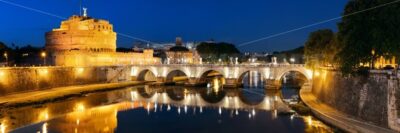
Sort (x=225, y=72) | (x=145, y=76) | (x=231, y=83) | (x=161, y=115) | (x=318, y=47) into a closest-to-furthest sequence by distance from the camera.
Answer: (x=161, y=115) → (x=318, y=47) → (x=231, y=83) → (x=225, y=72) → (x=145, y=76)

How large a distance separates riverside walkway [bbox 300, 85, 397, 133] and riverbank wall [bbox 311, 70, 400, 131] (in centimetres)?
41

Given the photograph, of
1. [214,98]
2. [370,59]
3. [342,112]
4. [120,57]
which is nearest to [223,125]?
[342,112]

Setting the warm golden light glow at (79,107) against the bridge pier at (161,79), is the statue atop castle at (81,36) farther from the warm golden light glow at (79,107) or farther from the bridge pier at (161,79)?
the warm golden light glow at (79,107)

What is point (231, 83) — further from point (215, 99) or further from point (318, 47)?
point (318, 47)

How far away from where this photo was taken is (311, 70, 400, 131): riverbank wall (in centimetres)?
1881

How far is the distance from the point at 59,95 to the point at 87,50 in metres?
26.8

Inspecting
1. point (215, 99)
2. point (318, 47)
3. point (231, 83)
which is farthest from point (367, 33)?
point (231, 83)

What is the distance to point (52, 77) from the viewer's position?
4716cm

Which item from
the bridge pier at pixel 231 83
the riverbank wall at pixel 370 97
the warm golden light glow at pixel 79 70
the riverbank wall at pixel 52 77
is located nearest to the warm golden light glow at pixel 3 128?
the riverbank wall at pixel 52 77

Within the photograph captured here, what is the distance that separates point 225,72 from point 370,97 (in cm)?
3292

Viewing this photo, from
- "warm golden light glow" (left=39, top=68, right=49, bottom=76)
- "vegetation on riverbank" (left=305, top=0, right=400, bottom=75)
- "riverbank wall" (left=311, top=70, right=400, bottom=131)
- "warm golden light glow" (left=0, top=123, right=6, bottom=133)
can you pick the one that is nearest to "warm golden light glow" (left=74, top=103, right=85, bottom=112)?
"warm golden light glow" (left=0, top=123, right=6, bottom=133)

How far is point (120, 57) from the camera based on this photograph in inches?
2842

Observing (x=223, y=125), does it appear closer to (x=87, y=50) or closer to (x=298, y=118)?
(x=298, y=118)

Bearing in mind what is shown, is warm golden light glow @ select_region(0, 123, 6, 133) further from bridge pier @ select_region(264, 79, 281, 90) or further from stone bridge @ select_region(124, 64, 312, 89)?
bridge pier @ select_region(264, 79, 281, 90)
